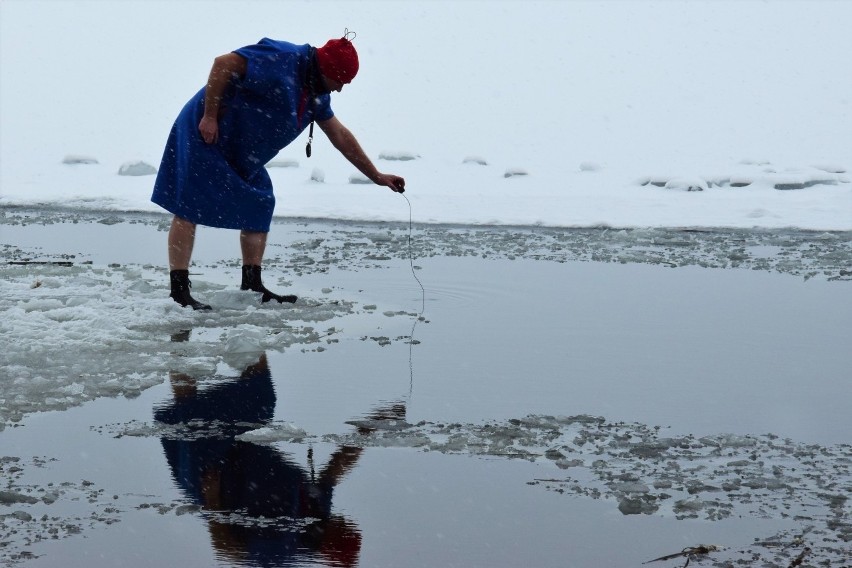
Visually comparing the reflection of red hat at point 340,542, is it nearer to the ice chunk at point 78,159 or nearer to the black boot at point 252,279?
the black boot at point 252,279

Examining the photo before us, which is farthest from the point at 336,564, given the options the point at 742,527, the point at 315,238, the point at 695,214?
the point at 695,214

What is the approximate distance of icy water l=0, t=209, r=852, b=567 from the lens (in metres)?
2.59

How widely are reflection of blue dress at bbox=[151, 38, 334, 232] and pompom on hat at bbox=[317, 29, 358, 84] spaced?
0.29ft

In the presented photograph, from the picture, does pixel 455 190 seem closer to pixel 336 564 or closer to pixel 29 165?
pixel 29 165

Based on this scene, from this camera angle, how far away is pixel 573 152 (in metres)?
31.0

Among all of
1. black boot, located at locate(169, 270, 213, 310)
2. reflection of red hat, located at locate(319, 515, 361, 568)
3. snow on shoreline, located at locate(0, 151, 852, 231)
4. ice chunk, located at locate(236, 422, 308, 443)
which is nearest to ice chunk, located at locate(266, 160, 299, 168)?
snow on shoreline, located at locate(0, 151, 852, 231)

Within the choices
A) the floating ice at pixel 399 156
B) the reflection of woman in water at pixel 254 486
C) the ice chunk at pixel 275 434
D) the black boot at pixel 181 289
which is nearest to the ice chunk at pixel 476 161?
the floating ice at pixel 399 156

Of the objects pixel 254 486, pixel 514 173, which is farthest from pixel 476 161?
pixel 254 486

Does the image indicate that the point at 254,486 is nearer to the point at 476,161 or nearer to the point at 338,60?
the point at 338,60

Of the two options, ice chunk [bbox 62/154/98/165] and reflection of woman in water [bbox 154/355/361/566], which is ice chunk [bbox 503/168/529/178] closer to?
ice chunk [bbox 62/154/98/165]

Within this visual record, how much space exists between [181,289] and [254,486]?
2.88m

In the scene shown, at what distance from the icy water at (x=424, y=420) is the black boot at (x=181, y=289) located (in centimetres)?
13

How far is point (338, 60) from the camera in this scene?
213 inches

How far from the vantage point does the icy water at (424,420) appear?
2.59 metres
